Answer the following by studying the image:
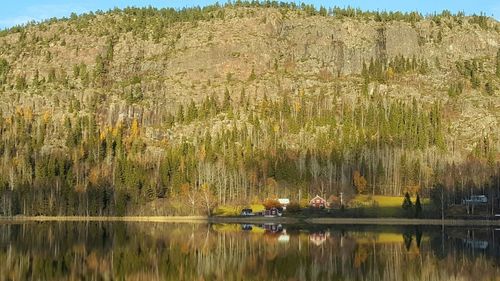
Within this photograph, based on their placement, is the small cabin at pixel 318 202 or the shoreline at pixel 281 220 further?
the small cabin at pixel 318 202

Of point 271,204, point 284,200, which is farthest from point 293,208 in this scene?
point 284,200

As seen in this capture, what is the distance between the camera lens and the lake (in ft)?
180

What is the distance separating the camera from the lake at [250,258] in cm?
5500

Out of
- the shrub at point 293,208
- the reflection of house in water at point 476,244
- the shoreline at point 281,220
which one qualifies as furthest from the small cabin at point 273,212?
the reflection of house in water at point 476,244

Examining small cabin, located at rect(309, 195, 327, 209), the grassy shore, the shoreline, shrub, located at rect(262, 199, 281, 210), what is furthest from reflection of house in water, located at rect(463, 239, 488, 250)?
the grassy shore

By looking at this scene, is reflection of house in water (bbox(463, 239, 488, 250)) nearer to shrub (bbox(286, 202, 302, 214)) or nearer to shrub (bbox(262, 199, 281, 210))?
shrub (bbox(286, 202, 302, 214))

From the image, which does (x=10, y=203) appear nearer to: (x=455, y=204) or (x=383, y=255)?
(x=455, y=204)

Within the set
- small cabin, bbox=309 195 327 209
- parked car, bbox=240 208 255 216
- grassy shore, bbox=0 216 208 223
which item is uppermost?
small cabin, bbox=309 195 327 209

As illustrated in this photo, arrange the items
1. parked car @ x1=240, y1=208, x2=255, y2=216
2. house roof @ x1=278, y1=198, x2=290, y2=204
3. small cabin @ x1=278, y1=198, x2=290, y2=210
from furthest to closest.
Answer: house roof @ x1=278, y1=198, x2=290, y2=204, small cabin @ x1=278, y1=198, x2=290, y2=210, parked car @ x1=240, y1=208, x2=255, y2=216

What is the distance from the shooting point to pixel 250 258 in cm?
6688

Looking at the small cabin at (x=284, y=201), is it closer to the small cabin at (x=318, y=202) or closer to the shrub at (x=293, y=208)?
the shrub at (x=293, y=208)

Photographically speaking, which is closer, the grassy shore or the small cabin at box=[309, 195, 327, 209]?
the grassy shore

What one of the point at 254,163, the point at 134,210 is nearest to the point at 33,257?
the point at 134,210

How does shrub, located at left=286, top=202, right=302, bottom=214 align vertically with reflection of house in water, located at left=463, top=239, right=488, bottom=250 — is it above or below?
above
